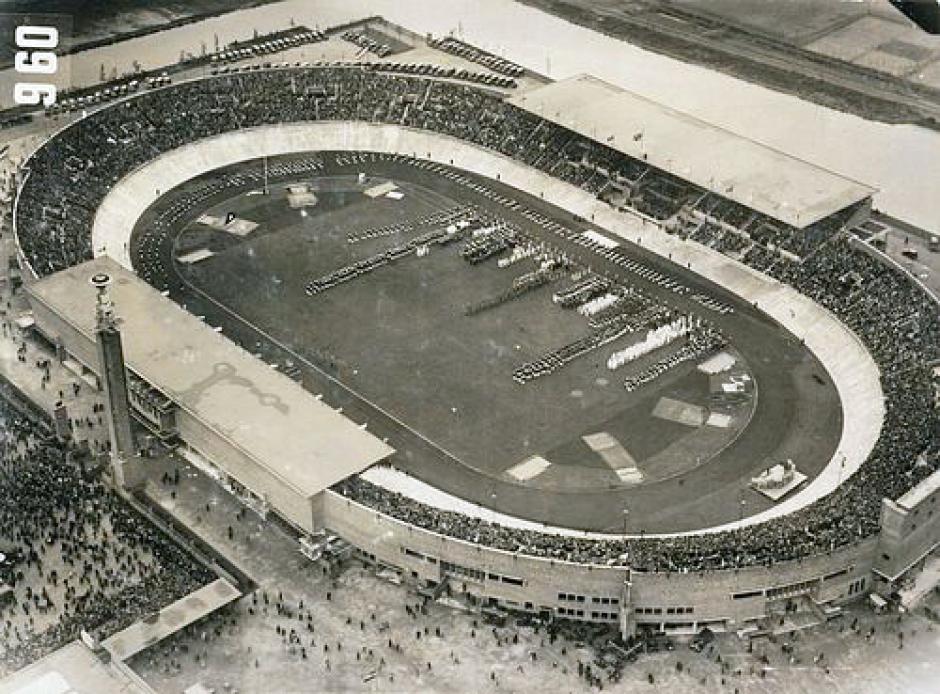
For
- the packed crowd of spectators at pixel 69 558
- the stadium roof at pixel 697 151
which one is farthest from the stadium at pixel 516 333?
the packed crowd of spectators at pixel 69 558

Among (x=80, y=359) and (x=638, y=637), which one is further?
(x=80, y=359)

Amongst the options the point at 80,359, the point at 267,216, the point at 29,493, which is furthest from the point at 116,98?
the point at 29,493

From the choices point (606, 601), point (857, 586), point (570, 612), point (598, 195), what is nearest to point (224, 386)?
point (570, 612)

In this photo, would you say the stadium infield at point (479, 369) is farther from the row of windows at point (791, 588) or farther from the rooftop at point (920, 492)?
the rooftop at point (920, 492)

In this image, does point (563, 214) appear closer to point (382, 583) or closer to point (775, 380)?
point (775, 380)

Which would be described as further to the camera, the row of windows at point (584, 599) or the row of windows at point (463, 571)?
the row of windows at point (463, 571)

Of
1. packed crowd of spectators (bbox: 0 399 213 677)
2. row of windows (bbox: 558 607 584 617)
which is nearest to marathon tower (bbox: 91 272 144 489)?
packed crowd of spectators (bbox: 0 399 213 677)
